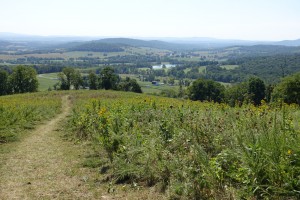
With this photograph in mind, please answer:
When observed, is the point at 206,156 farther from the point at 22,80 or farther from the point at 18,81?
the point at 18,81

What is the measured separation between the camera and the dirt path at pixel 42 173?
5957mm

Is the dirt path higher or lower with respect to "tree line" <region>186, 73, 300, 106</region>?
higher

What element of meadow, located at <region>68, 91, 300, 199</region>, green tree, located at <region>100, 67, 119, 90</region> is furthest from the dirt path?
green tree, located at <region>100, 67, 119, 90</region>

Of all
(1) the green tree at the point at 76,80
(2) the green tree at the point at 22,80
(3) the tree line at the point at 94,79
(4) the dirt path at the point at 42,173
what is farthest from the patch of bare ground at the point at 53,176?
(1) the green tree at the point at 76,80

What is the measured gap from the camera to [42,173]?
7.42 meters

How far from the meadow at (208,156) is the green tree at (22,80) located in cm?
6417

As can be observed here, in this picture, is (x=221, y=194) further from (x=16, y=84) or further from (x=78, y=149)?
(x=16, y=84)

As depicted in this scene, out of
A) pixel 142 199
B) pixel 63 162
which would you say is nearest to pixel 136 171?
pixel 142 199

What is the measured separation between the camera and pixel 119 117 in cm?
1002

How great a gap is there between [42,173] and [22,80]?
65546mm

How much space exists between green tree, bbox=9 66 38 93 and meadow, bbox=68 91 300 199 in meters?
64.2

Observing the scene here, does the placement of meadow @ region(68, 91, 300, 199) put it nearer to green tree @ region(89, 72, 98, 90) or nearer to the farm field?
green tree @ region(89, 72, 98, 90)

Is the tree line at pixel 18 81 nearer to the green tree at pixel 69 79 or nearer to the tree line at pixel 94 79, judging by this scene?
the tree line at pixel 94 79

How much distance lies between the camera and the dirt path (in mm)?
5957
